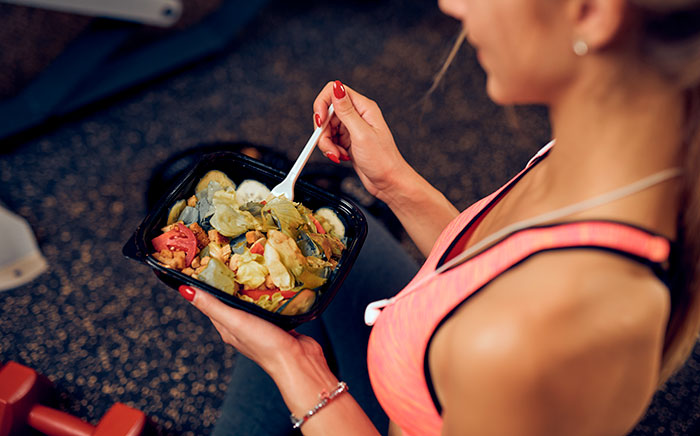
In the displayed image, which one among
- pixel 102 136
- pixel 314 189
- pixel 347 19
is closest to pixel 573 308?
pixel 314 189

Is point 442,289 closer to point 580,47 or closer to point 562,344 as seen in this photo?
point 562,344

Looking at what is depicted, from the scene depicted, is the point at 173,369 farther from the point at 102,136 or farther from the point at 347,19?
the point at 347,19

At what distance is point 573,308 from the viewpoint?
465 millimetres

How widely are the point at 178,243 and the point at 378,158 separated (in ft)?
1.27

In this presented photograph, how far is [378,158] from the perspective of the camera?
0.93 m

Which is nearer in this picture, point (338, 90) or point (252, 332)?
point (252, 332)

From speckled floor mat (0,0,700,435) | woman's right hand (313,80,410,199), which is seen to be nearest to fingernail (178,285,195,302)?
woman's right hand (313,80,410,199)

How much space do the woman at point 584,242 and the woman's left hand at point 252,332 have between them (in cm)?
24

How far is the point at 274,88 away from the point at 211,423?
1429 millimetres

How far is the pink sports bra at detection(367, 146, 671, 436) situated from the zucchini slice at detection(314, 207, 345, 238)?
0.19 meters

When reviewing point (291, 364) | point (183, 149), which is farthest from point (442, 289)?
point (183, 149)

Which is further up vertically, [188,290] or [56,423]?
[188,290]

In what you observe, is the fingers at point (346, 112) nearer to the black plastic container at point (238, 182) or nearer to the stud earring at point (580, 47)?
the black plastic container at point (238, 182)

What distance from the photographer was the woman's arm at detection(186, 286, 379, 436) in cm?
71
